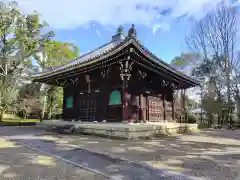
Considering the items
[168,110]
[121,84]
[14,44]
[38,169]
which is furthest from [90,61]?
[14,44]

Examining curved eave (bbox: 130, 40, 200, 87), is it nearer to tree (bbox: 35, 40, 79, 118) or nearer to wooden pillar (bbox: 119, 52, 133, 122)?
wooden pillar (bbox: 119, 52, 133, 122)

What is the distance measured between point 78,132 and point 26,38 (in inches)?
687

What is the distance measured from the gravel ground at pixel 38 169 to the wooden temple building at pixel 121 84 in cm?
530

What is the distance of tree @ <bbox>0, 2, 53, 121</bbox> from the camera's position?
20984mm

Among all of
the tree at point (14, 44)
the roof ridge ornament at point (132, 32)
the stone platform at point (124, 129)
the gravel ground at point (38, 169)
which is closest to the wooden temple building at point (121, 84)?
the roof ridge ornament at point (132, 32)

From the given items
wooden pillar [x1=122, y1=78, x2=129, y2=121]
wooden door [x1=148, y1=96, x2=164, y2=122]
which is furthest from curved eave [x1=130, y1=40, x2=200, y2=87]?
wooden door [x1=148, y1=96, x2=164, y2=122]

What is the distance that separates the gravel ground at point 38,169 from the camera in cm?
316

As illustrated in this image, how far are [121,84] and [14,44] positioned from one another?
18152mm

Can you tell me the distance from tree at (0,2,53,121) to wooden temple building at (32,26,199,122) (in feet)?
37.3

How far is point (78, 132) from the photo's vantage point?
975cm

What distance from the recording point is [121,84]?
9.63 m

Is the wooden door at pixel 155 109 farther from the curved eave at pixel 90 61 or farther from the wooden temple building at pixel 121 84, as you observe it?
the curved eave at pixel 90 61

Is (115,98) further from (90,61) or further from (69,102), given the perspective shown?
(69,102)

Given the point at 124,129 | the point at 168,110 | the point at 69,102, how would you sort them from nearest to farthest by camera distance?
the point at 124,129 → the point at 168,110 → the point at 69,102
